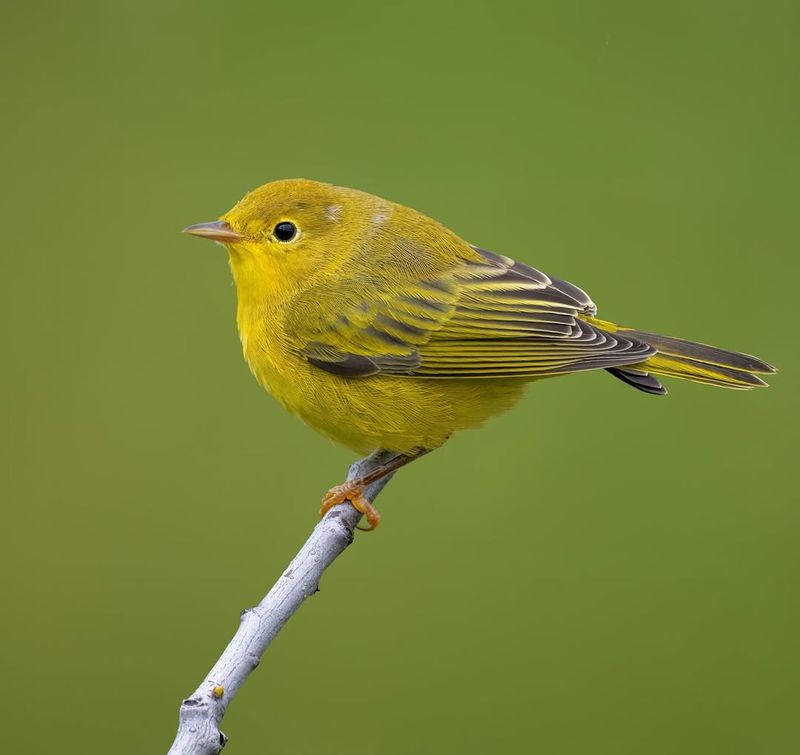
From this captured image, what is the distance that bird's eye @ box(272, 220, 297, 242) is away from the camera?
508 centimetres

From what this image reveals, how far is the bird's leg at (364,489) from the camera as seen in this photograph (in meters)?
4.93

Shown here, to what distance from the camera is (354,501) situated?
4.93 meters

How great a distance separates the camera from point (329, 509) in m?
4.89

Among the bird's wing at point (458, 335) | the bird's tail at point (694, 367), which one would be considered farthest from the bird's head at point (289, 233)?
the bird's tail at point (694, 367)

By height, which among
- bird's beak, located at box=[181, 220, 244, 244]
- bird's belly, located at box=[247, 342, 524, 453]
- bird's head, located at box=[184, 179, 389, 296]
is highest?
bird's head, located at box=[184, 179, 389, 296]

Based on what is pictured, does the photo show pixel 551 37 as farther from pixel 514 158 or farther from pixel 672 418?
pixel 672 418

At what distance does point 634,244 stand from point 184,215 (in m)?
3.00

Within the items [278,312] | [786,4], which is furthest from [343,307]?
[786,4]

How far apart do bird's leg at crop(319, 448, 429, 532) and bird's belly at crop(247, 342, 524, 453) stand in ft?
0.46

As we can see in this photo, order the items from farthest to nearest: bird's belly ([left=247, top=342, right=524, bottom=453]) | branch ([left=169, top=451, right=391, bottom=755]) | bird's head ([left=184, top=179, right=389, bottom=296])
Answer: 1. bird's head ([left=184, top=179, right=389, bottom=296])
2. bird's belly ([left=247, top=342, right=524, bottom=453])
3. branch ([left=169, top=451, right=391, bottom=755])

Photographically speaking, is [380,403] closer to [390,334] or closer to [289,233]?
[390,334]

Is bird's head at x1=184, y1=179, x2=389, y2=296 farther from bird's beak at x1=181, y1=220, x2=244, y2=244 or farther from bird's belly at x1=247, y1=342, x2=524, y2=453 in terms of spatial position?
bird's belly at x1=247, y1=342, x2=524, y2=453

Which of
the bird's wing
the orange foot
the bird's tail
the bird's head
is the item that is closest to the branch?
the orange foot

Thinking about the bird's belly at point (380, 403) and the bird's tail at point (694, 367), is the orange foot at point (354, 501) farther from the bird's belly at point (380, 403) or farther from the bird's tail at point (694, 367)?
the bird's tail at point (694, 367)
